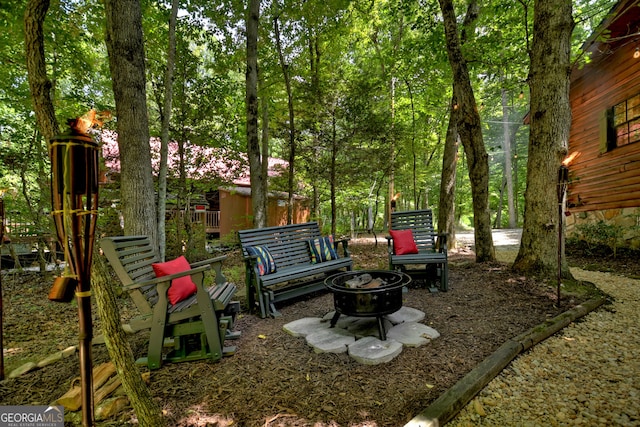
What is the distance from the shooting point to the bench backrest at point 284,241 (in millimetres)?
3876

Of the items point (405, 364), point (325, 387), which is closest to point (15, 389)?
point (325, 387)

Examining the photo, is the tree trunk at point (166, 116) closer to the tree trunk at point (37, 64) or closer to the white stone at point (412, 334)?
the tree trunk at point (37, 64)

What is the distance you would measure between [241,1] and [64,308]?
762 centimetres

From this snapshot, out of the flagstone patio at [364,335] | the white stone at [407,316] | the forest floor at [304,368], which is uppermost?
the white stone at [407,316]

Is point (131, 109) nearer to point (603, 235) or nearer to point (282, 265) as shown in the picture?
point (282, 265)

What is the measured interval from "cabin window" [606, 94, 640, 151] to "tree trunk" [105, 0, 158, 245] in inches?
381

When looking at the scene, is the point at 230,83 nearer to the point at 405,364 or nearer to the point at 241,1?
the point at 241,1

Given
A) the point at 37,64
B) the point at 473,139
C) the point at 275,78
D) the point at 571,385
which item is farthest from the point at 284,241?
the point at 275,78

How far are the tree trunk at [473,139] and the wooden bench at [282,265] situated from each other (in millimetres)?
3023

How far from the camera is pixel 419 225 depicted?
503 centimetres

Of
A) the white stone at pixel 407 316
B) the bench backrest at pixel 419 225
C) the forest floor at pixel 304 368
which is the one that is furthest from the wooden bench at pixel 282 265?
the bench backrest at pixel 419 225

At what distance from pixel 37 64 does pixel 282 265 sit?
3.01m

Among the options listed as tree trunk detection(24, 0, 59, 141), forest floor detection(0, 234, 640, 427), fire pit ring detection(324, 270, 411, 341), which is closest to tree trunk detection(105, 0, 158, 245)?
forest floor detection(0, 234, 640, 427)

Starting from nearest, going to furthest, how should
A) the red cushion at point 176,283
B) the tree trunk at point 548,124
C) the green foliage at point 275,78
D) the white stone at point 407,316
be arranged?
the red cushion at point 176,283, the white stone at point 407,316, the tree trunk at point 548,124, the green foliage at point 275,78
